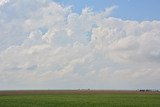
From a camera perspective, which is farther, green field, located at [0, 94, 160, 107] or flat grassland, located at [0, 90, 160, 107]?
flat grassland, located at [0, 90, 160, 107]

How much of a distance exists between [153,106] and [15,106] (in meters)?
20.5

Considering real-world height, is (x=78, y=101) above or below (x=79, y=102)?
above

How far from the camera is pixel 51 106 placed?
5309 cm

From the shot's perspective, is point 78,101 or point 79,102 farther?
point 78,101

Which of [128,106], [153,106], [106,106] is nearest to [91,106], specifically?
[106,106]

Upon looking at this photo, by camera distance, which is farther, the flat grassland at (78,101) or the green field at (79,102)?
the flat grassland at (78,101)

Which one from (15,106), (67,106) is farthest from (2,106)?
(67,106)

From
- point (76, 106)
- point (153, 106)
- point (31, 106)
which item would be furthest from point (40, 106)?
Answer: point (153, 106)

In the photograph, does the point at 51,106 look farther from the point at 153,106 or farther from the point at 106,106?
the point at 153,106

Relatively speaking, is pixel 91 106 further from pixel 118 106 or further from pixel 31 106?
pixel 31 106

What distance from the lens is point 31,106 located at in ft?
171

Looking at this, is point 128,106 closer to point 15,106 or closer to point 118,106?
point 118,106

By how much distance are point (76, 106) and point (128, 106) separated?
795cm

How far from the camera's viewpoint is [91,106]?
53.3 m
